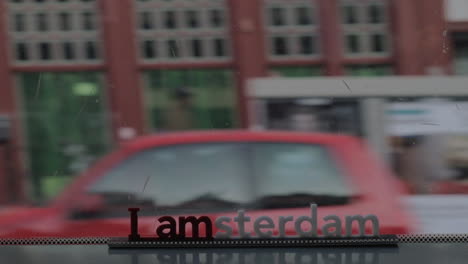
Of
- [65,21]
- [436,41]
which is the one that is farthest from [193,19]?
[436,41]

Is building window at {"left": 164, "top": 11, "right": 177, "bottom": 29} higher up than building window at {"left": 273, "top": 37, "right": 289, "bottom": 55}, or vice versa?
building window at {"left": 164, "top": 11, "right": 177, "bottom": 29}

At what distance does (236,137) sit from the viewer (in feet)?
9.17

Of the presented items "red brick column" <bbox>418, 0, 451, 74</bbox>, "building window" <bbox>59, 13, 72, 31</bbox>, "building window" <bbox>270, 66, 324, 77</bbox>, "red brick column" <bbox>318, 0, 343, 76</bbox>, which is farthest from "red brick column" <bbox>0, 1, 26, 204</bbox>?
"red brick column" <bbox>418, 0, 451, 74</bbox>

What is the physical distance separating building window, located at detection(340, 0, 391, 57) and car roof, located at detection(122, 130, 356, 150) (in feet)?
1.44

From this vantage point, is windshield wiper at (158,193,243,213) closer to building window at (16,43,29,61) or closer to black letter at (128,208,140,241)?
black letter at (128,208,140,241)

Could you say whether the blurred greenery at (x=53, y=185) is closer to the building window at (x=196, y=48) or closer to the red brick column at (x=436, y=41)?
the building window at (x=196, y=48)

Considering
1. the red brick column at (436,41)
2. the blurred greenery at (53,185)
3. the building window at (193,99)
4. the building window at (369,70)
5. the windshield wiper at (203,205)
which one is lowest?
the windshield wiper at (203,205)

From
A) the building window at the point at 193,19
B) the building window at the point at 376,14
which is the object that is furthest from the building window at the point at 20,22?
the building window at the point at 376,14

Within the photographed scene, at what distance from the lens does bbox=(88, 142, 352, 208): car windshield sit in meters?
2.77

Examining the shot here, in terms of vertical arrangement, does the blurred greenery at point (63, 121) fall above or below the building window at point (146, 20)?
below

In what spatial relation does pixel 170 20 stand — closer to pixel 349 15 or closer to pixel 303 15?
pixel 303 15

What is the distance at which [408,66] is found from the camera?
2.85 m

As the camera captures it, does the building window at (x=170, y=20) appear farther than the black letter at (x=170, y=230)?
Yes

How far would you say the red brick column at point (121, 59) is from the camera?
287cm
